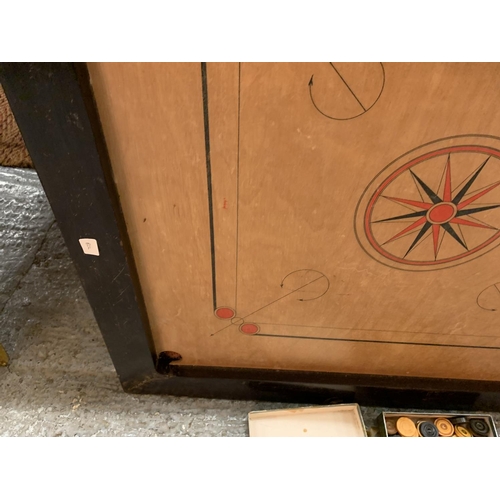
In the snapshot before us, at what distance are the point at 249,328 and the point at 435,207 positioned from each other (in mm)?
451

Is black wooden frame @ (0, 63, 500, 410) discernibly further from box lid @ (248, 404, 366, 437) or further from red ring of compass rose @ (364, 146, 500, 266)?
red ring of compass rose @ (364, 146, 500, 266)

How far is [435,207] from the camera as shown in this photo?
0.61 m

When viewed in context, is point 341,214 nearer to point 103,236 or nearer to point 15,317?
point 103,236

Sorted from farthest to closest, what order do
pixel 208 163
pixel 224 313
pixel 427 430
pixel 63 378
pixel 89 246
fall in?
pixel 63 378 → pixel 427 430 → pixel 224 313 → pixel 89 246 → pixel 208 163

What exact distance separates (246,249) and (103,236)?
226mm

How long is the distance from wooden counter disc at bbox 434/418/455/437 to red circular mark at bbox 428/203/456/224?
23.2 inches

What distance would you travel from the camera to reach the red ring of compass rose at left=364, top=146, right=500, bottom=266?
0.55m

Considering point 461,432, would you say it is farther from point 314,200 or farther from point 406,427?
point 314,200

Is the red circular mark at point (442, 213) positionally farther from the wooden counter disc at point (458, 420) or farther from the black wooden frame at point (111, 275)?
the wooden counter disc at point (458, 420)

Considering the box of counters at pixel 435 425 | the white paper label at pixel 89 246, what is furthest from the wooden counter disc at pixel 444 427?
the white paper label at pixel 89 246

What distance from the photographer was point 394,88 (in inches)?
19.1

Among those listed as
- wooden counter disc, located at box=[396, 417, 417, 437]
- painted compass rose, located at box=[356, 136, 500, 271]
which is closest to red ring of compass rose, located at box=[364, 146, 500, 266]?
painted compass rose, located at box=[356, 136, 500, 271]

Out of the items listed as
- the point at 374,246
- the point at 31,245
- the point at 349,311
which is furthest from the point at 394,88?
the point at 31,245

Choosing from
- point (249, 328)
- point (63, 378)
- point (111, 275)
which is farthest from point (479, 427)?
point (63, 378)
